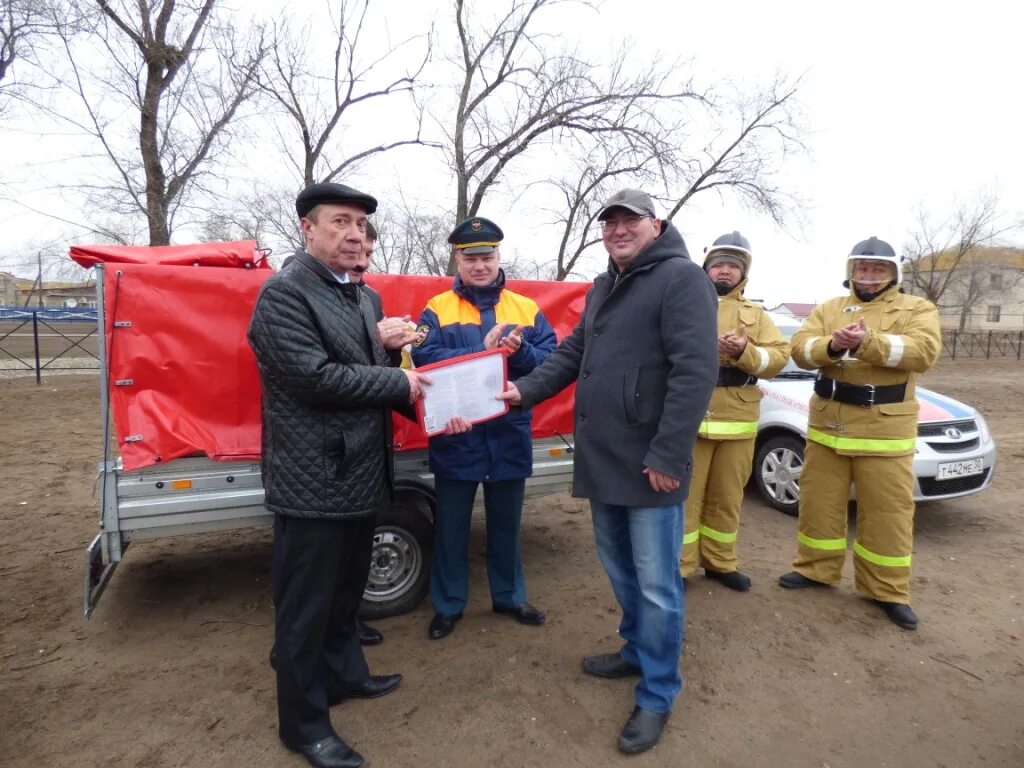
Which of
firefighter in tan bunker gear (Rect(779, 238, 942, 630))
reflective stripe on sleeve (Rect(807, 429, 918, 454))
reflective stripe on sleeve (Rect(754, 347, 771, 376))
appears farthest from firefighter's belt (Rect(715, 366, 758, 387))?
reflective stripe on sleeve (Rect(807, 429, 918, 454))

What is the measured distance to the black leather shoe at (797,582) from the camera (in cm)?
414

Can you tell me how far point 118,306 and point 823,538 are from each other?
4.23 m

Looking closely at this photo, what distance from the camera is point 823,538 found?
4055 mm

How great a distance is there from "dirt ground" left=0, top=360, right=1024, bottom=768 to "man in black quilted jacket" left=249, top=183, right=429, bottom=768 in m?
0.36

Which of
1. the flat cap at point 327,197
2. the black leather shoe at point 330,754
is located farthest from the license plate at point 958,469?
the flat cap at point 327,197

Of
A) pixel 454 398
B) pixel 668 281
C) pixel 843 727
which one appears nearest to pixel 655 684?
pixel 843 727

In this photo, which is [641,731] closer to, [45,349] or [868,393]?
[868,393]

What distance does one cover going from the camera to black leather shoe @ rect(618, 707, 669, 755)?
101 inches

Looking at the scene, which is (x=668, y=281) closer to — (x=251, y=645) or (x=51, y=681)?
(x=251, y=645)

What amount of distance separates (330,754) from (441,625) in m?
1.09

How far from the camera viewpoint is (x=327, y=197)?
242 centimetres

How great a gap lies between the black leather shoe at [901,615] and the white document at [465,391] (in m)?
2.66

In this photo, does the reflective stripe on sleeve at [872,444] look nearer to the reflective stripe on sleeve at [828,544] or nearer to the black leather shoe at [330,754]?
the reflective stripe on sleeve at [828,544]

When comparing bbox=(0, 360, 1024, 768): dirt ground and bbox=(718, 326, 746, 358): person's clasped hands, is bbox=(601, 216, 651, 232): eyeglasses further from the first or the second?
bbox=(0, 360, 1024, 768): dirt ground
